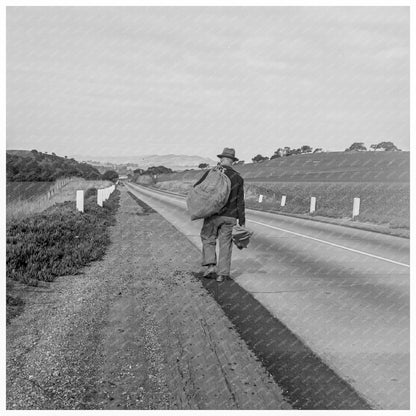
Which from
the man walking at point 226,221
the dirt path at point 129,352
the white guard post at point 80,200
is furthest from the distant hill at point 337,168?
the dirt path at point 129,352

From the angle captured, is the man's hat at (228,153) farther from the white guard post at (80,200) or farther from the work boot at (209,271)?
the white guard post at (80,200)

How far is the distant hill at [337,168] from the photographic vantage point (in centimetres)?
5291

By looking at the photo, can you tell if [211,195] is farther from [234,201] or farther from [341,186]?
[341,186]

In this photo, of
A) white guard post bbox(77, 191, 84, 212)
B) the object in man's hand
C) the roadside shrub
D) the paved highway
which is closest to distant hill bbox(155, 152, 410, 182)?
white guard post bbox(77, 191, 84, 212)

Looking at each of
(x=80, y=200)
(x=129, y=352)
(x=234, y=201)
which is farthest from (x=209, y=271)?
(x=80, y=200)

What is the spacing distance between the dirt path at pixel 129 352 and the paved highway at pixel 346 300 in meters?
0.79

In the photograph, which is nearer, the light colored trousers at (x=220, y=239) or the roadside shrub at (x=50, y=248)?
the light colored trousers at (x=220, y=239)

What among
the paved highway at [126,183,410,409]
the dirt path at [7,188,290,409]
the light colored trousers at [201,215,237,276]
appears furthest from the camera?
the light colored trousers at [201,215,237,276]

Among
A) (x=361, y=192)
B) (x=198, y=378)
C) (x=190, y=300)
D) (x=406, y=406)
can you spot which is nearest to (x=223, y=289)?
(x=190, y=300)

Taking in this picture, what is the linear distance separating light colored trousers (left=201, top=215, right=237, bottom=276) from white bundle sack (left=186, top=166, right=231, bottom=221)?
0.22 meters

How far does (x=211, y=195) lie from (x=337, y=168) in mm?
62476

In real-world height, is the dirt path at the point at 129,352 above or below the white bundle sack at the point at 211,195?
below

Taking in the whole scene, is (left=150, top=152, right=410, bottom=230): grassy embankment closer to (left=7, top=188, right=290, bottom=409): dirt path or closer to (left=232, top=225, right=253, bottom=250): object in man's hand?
(left=232, top=225, right=253, bottom=250): object in man's hand

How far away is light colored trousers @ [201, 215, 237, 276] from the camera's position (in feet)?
25.3
